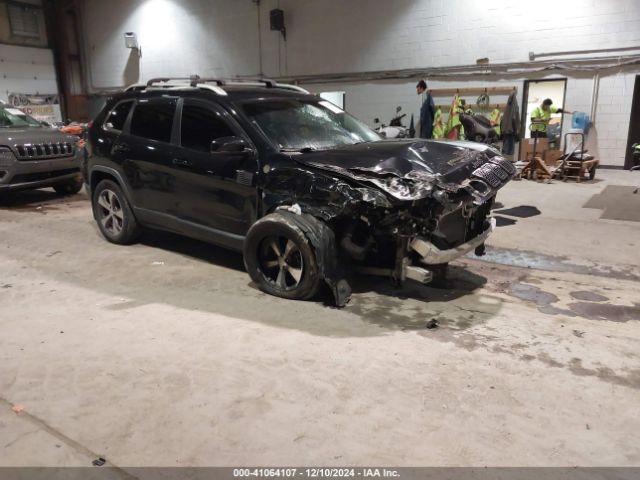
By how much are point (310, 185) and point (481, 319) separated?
1.71m

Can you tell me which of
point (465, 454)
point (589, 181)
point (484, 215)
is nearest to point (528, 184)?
point (589, 181)

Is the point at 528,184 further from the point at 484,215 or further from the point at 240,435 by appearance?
the point at 240,435

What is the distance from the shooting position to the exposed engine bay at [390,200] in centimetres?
373

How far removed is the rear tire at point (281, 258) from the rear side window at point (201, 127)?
1.03 m

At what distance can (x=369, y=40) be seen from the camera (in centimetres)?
1458

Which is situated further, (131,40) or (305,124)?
(131,40)

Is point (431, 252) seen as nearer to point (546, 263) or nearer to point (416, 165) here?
point (416, 165)

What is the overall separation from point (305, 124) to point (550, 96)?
1108 cm

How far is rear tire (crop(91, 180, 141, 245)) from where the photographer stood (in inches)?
227

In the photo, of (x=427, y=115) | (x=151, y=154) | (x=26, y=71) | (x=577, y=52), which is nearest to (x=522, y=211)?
(x=151, y=154)

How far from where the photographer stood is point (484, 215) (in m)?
4.71

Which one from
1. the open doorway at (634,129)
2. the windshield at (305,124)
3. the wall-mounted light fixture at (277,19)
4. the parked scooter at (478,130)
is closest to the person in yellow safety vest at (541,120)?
the open doorway at (634,129)

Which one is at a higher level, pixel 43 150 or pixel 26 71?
pixel 26 71

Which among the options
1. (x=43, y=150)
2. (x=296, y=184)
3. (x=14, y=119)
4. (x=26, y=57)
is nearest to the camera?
(x=296, y=184)
